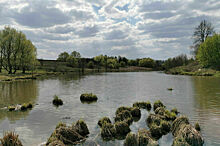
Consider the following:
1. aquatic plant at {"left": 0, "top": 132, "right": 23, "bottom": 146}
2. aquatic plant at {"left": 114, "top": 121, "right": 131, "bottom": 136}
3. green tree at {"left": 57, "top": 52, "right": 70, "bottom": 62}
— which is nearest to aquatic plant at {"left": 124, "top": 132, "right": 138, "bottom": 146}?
aquatic plant at {"left": 114, "top": 121, "right": 131, "bottom": 136}

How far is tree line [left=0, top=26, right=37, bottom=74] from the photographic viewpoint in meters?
70.9

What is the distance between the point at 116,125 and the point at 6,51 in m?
71.4

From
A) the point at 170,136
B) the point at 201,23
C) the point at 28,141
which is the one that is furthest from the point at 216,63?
the point at 28,141

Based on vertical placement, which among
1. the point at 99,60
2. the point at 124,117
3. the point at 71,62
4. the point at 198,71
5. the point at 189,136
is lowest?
the point at 124,117

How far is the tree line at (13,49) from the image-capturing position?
70.9 meters

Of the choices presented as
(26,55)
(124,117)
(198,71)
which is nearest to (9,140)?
(124,117)

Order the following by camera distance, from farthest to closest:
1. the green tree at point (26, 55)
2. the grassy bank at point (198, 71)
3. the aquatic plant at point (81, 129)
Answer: the green tree at point (26, 55)
the grassy bank at point (198, 71)
the aquatic plant at point (81, 129)

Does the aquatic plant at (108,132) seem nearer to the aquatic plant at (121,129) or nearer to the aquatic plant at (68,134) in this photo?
the aquatic plant at (121,129)

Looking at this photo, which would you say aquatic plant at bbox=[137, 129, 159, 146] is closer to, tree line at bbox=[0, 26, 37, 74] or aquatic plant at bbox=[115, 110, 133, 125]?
aquatic plant at bbox=[115, 110, 133, 125]

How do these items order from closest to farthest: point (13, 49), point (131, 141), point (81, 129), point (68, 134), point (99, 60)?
point (131, 141)
point (68, 134)
point (81, 129)
point (13, 49)
point (99, 60)

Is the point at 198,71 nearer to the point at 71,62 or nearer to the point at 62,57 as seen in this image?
the point at 71,62

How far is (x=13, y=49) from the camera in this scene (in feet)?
241

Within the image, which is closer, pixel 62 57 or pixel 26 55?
pixel 26 55

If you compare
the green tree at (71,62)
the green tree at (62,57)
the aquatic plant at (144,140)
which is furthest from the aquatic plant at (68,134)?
the green tree at (62,57)
